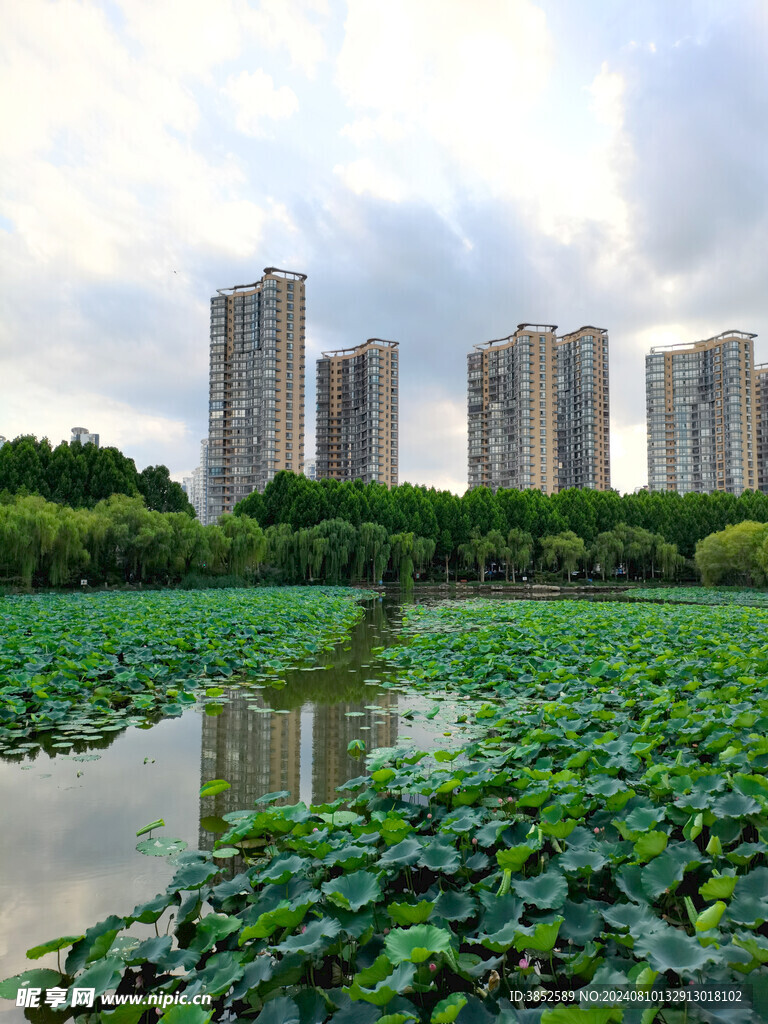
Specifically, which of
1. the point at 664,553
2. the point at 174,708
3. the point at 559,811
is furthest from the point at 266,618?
the point at 664,553

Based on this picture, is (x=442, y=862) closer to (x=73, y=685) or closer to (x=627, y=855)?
(x=627, y=855)

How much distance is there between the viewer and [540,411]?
73.1m

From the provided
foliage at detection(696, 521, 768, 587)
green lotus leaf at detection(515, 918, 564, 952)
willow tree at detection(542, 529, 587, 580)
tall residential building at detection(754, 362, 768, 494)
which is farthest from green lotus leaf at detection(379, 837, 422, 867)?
tall residential building at detection(754, 362, 768, 494)

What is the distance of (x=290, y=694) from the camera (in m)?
6.41

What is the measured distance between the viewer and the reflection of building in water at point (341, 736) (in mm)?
3869

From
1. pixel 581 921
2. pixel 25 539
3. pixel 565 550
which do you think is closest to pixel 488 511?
pixel 565 550

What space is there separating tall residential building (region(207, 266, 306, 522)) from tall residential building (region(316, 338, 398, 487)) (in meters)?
11.7

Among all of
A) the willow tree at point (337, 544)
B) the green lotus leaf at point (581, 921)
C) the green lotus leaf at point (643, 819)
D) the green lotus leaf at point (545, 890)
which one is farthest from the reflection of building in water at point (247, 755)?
the willow tree at point (337, 544)

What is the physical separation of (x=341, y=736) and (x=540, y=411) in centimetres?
7226

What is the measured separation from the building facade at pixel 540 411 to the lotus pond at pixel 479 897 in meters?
71.5

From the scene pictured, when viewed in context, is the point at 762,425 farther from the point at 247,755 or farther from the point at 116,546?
the point at 247,755

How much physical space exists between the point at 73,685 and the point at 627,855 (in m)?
5.29

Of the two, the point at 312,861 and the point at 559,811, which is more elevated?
the point at 559,811

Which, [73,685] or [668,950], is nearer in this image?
[668,950]
